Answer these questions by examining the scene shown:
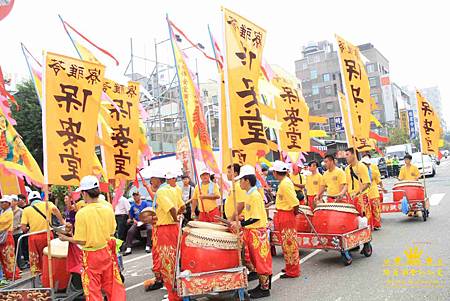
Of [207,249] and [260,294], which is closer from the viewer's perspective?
[207,249]

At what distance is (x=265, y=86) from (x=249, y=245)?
4682 mm

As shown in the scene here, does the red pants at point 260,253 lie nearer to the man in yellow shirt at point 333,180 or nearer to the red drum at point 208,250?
the red drum at point 208,250

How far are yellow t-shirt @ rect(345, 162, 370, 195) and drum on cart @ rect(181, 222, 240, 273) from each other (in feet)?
13.8

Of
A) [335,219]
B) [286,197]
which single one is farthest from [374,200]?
[286,197]

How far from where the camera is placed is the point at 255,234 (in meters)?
5.46

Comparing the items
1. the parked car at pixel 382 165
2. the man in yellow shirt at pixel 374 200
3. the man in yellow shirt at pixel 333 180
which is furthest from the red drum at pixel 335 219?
the parked car at pixel 382 165

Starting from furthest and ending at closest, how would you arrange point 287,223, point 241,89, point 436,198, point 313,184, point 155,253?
point 436,198, point 313,184, point 287,223, point 155,253, point 241,89

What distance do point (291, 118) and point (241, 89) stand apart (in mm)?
4255

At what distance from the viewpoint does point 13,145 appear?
6.88 metres

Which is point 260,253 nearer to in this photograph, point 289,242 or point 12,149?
Answer: point 289,242

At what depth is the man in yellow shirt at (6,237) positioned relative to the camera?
809 cm

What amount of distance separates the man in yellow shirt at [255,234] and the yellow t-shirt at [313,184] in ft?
15.7

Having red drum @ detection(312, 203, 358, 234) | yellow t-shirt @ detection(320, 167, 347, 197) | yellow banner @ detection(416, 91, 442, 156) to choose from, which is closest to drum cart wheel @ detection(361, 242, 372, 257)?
red drum @ detection(312, 203, 358, 234)

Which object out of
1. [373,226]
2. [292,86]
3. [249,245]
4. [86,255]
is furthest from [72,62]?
[373,226]
